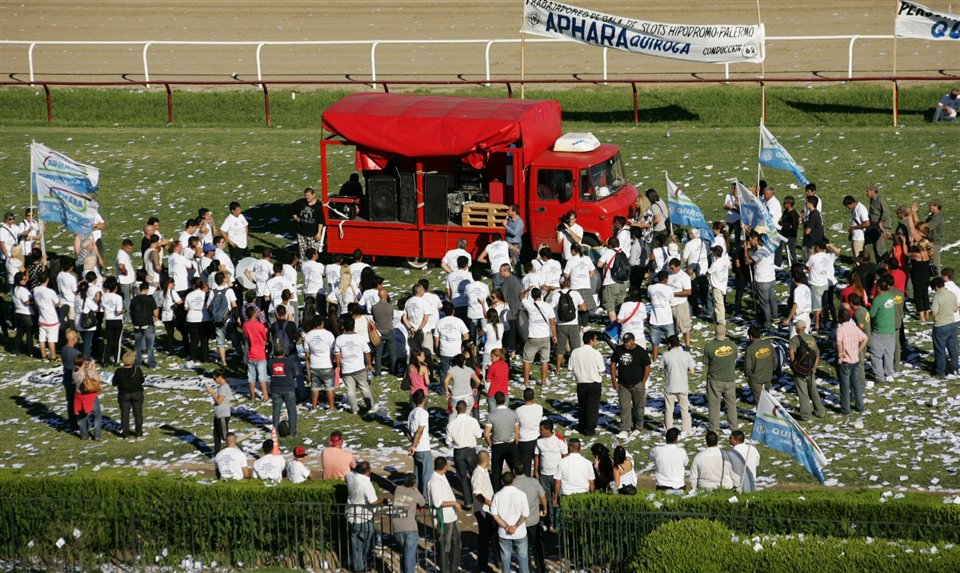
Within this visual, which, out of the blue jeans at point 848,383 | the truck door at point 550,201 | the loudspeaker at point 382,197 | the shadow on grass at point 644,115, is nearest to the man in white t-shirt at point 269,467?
the blue jeans at point 848,383

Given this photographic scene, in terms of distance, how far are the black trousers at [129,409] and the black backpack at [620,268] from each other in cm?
→ 869

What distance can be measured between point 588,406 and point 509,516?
4.53 m

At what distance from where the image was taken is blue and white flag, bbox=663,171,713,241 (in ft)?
84.6

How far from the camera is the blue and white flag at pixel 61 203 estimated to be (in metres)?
26.8

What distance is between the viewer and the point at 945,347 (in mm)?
22328

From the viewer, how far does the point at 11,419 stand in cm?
2338

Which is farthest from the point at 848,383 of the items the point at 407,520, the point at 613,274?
the point at 407,520

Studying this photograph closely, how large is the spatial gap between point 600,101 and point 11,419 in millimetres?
21518

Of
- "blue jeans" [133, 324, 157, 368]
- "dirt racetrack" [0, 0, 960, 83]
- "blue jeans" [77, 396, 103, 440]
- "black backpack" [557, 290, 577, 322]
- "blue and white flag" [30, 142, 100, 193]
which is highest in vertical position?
"dirt racetrack" [0, 0, 960, 83]

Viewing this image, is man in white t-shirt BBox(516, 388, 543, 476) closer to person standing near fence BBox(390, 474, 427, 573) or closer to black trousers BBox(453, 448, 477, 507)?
black trousers BBox(453, 448, 477, 507)

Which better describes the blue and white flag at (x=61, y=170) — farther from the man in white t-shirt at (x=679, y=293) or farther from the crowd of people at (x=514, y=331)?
the man in white t-shirt at (x=679, y=293)

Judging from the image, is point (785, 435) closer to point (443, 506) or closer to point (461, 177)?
point (443, 506)

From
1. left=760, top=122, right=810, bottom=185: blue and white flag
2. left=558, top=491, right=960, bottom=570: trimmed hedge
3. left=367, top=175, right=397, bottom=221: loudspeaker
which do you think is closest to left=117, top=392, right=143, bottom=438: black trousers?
left=558, top=491, right=960, bottom=570: trimmed hedge

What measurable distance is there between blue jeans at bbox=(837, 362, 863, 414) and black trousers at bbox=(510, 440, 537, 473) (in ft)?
17.1
